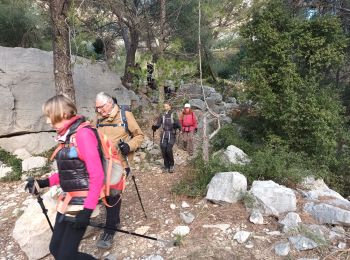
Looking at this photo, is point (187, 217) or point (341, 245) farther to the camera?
point (187, 217)

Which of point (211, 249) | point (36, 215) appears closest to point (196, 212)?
point (211, 249)

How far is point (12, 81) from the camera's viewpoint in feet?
30.6

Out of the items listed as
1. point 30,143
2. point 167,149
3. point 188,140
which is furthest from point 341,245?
point 30,143

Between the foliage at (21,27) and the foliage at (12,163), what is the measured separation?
6.65 metres

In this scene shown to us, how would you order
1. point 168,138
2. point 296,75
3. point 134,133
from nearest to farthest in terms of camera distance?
point 134,133
point 168,138
point 296,75

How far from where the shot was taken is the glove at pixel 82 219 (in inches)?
103

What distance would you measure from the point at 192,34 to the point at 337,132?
6.73m

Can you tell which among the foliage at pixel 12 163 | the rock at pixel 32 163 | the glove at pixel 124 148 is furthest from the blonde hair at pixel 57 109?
the rock at pixel 32 163

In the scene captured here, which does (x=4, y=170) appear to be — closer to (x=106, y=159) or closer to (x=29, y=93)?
(x=29, y=93)

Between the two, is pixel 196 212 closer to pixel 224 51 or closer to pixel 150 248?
pixel 150 248

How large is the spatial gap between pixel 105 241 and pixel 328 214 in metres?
3.05

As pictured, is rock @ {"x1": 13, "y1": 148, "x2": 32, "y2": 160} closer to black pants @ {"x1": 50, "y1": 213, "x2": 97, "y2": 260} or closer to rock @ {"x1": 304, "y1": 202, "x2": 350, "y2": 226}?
black pants @ {"x1": 50, "y1": 213, "x2": 97, "y2": 260}

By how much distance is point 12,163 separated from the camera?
791 centimetres

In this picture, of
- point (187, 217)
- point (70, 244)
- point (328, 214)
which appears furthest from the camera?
point (187, 217)
